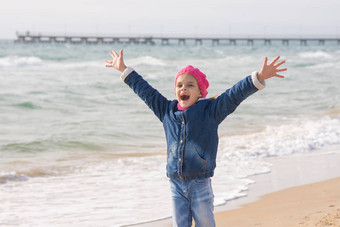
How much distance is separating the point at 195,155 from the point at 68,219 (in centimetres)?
224

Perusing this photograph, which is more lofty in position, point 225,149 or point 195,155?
point 195,155

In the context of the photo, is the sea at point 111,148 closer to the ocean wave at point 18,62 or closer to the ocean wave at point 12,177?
the ocean wave at point 12,177

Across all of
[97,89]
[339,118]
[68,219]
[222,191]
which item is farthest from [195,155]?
[97,89]

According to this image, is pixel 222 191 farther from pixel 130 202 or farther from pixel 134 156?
pixel 134 156

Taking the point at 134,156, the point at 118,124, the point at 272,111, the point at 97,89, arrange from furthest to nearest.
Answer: the point at 97,89
the point at 272,111
the point at 118,124
the point at 134,156

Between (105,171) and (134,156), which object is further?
(134,156)

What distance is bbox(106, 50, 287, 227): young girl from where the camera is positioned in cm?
292

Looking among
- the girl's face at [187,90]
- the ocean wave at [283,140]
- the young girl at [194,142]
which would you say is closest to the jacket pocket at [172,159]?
the young girl at [194,142]

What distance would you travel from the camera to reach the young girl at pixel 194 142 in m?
2.92

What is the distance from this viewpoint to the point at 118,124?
11391mm

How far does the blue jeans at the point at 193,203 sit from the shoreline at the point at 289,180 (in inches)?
54.9

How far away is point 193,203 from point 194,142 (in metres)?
0.34

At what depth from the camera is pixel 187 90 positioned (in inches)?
118

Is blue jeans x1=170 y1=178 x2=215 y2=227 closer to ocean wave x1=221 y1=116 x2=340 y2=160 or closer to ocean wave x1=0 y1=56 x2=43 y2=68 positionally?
ocean wave x1=221 y1=116 x2=340 y2=160
